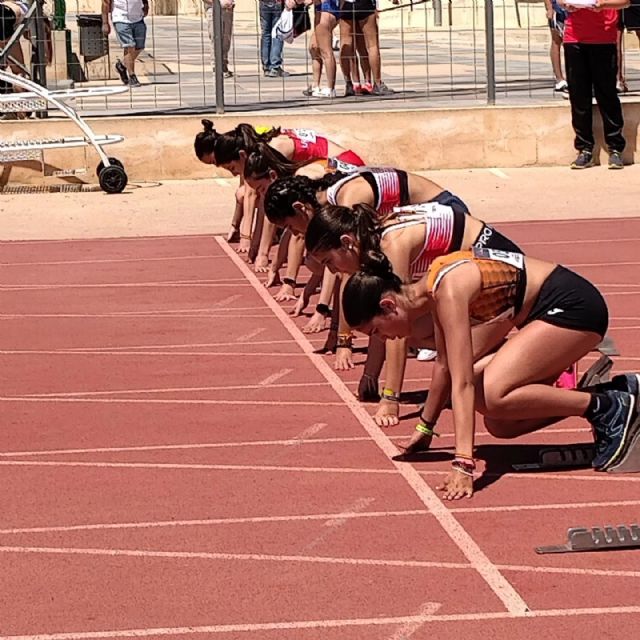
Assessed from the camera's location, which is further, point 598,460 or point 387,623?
point 598,460

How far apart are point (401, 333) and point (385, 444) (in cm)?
112

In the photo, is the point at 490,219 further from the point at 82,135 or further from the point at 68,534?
the point at 68,534

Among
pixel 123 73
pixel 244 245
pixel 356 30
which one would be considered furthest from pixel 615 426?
pixel 123 73

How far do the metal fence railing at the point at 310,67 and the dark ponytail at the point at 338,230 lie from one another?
971 cm

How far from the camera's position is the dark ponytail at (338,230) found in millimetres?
6785

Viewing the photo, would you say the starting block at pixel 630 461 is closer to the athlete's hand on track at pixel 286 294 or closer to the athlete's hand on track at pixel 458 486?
the athlete's hand on track at pixel 458 486

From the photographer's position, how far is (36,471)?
6.95 m

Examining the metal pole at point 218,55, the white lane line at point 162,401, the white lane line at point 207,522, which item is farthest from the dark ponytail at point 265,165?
the metal pole at point 218,55

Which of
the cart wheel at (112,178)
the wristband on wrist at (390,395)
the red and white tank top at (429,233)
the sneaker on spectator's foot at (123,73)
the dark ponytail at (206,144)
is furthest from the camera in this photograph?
the sneaker on spectator's foot at (123,73)

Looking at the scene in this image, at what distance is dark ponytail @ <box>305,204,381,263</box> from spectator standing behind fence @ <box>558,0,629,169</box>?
8.99 meters

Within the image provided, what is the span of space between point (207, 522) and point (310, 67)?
1380 cm

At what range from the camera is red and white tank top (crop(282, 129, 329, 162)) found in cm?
1059

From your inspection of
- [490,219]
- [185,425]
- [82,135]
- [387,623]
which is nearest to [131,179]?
[82,135]

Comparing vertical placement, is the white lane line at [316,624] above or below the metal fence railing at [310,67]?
below
